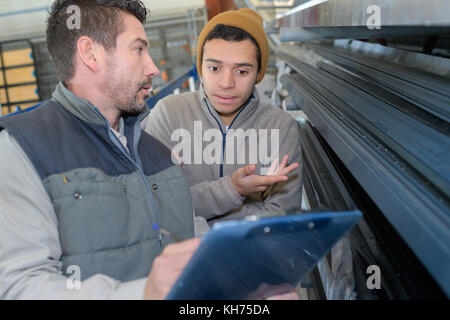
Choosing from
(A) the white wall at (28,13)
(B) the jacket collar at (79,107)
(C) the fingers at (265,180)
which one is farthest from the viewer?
(A) the white wall at (28,13)

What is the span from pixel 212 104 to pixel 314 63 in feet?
4.21

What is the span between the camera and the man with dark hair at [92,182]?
2.22 feet

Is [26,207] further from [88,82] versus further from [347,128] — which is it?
[347,128]

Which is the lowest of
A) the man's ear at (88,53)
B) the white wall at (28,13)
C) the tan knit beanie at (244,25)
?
the man's ear at (88,53)

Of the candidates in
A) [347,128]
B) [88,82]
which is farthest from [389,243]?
[88,82]

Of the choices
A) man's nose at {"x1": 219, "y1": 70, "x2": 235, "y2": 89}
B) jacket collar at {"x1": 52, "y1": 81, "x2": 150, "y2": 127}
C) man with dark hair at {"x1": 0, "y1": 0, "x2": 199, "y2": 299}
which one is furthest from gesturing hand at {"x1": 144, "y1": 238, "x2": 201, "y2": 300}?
man's nose at {"x1": 219, "y1": 70, "x2": 235, "y2": 89}

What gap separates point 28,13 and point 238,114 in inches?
253

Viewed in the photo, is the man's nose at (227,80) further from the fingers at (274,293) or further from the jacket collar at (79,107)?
the fingers at (274,293)

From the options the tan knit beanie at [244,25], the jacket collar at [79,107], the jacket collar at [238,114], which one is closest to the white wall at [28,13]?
the tan knit beanie at [244,25]

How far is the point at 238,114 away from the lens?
1514 mm

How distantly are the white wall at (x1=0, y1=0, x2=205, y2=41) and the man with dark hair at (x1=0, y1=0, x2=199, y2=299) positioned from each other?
5.61 metres

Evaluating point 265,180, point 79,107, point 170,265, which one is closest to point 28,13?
point 79,107

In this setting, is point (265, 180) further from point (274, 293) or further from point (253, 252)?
point (253, 252)

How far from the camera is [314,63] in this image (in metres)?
2.54
